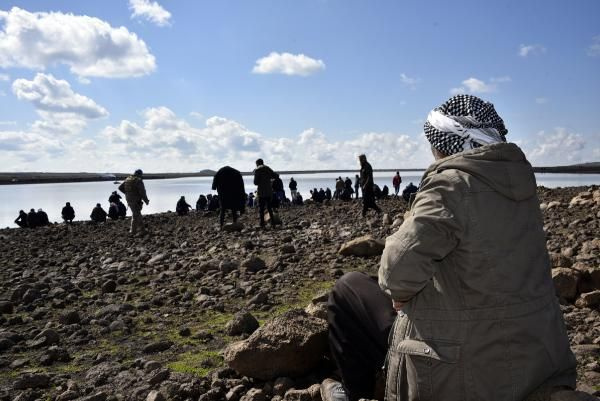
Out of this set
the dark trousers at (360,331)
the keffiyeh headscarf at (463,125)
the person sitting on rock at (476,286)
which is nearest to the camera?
the person sitting on rock at (476,286)

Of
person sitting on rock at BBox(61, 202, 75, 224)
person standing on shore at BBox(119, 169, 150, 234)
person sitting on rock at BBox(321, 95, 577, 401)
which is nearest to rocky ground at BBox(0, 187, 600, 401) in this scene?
person sitting on rock at BBox(321, 95, 577, 401)

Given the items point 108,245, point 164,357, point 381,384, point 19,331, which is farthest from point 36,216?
point 381,384

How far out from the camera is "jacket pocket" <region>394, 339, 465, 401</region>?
2.30 meters

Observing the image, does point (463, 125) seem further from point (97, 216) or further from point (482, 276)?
point (97, 216)

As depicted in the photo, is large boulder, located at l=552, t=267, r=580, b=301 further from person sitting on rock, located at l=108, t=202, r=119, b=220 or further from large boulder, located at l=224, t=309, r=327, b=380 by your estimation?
person sitting on rock, located at l=108, t=202, r=119, b=220

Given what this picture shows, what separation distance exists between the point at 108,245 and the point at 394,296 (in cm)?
1525

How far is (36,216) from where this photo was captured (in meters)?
27.4

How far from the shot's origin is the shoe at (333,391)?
10.7 feet

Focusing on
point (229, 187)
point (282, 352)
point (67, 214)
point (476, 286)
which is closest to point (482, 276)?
point (476, 286)

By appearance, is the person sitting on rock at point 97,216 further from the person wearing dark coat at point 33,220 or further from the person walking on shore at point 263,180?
the person walking on shore at point 263,180

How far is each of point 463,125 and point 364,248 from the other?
684 centimetres

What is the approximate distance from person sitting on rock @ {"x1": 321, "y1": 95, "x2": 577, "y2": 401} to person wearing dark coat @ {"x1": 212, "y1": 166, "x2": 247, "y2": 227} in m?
13.7

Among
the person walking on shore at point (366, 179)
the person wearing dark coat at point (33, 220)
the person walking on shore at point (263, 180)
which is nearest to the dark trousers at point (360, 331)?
the person walking on shore at point (263, 180)

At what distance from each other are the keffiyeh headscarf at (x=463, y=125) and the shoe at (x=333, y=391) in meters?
1.72
